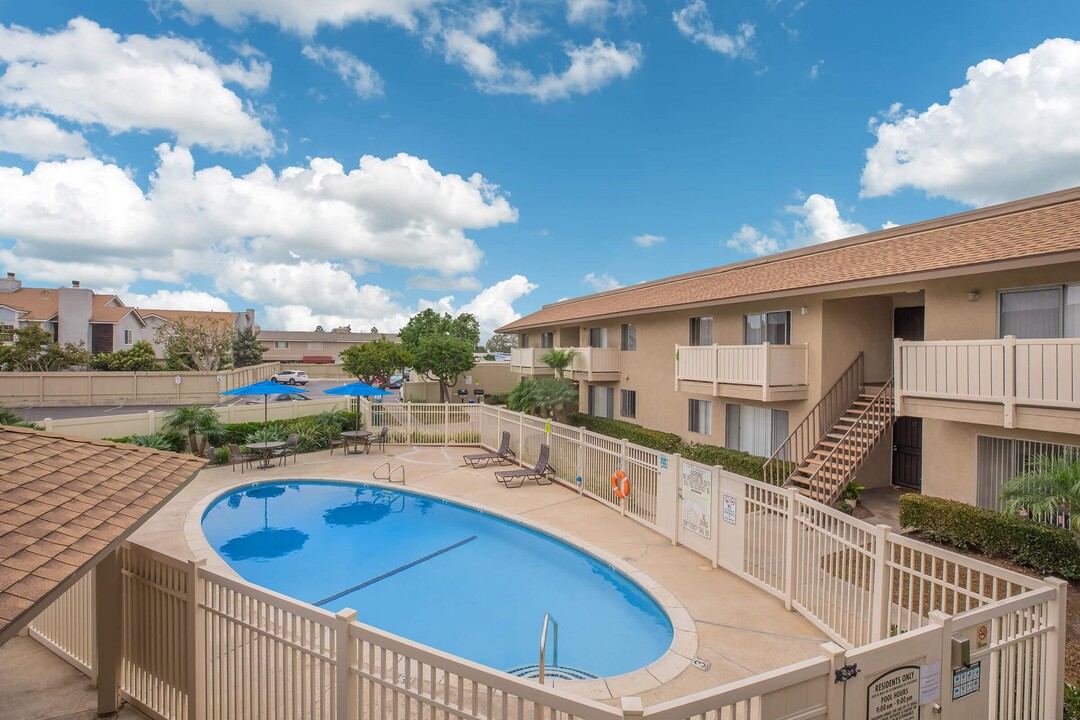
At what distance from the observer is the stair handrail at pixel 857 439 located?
11945mm

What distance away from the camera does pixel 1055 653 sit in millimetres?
4254

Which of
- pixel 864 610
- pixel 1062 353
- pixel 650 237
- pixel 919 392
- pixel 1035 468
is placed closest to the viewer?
pixel 864 610

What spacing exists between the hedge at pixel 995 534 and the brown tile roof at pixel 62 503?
1192 centimetres

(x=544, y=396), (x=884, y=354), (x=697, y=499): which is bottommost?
(x=697, y=499)

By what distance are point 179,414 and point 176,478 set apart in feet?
50.1

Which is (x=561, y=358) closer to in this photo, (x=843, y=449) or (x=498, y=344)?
(x=843, y=449)

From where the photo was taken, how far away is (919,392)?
1063 centimetres

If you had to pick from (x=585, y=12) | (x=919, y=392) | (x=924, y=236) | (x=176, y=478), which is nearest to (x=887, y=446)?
(x=919, y=392)

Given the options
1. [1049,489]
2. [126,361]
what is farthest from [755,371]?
[126,361]

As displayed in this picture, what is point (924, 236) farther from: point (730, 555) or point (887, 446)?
point (730, 555)

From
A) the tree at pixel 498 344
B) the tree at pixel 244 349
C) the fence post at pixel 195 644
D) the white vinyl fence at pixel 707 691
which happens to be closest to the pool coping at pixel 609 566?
the fence post at pixel 195 644

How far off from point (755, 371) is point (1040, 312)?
5.71 metres

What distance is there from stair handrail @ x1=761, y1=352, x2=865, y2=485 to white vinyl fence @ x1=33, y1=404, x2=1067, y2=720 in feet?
17.4

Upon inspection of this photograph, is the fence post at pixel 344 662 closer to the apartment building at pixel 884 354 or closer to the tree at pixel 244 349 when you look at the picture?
the apartment building at pixel 884 354
